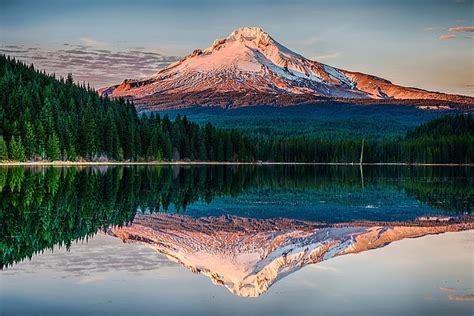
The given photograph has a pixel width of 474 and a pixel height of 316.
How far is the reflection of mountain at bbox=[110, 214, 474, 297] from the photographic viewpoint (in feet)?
67.9

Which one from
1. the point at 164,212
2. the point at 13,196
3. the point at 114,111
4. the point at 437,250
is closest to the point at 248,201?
the point at 164,212

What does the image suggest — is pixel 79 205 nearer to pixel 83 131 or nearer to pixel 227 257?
pixel 227 257

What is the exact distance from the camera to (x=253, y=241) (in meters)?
26.8

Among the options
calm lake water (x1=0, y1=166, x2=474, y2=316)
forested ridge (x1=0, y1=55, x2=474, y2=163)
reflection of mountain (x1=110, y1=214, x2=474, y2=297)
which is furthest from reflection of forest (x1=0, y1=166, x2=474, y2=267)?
forested ridge (x1=0, y1=55, x2=474, y2=163)

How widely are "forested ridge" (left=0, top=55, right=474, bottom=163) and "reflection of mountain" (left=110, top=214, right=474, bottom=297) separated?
73.0 metres

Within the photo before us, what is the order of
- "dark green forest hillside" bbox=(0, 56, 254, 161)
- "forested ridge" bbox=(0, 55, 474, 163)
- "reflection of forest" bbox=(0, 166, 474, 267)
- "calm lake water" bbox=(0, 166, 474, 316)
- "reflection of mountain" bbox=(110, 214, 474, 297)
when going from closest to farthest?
1. "calm lake water" bbox=(0, 166, 474, 316)
2. "reflection of mountain" bbox=(110, 214, 474, 297)
3. "reflection of forest" bbox=(0, 166, 474, 267)
4. "dark green forest hillside" bbox=(0, 56, 254, 161)
5. "forested ridge" bbox=(0, 55, 474, 163)

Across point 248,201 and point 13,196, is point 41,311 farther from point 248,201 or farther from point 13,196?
point 248,201

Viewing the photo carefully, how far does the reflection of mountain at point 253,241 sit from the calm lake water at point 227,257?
58 mm

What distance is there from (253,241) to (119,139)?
9806cm

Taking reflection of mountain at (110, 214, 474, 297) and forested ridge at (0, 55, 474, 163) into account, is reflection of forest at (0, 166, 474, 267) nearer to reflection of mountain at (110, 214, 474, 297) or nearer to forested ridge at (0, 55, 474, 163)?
reflection of mountain at (110, 214, 474, 297)

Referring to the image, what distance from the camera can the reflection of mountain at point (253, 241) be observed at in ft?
67.9

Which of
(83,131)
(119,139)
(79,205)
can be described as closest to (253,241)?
(79,205)

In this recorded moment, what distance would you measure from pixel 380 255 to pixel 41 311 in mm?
11533

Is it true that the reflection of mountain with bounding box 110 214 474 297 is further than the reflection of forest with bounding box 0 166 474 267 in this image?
No
